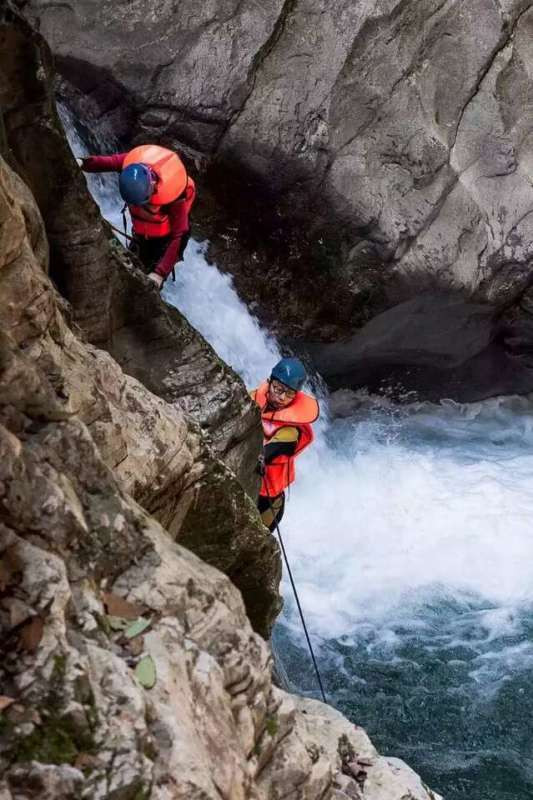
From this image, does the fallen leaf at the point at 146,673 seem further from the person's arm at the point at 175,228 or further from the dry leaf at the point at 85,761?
the person's arm at the point at 175,228

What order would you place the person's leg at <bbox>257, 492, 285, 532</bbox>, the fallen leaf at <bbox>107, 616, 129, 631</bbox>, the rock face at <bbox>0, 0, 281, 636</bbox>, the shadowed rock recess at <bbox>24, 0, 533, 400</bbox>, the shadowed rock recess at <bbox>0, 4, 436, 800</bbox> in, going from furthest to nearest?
the shadowed rock recess at <bbox>24, 0, 533, 400</bbox>, the person's leg at <bbox>257, 492, 285, 532</bbox>, the rock face at <bbox>0, 0, 281, 636</bbox>, the fallen leaf at <bbox>107, 616, 129, 631</bbox>, the shadowed rock recess at <bbox>0, 4, 436, 800</bbox>

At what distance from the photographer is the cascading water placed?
274 inches

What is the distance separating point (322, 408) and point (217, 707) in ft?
27.4

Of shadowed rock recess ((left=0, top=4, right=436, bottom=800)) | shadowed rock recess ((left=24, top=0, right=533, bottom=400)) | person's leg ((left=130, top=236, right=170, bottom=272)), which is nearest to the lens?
shadowed rock recess ((left=0, top=4, right=436, bottom=800))

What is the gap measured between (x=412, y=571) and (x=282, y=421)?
3240 mm

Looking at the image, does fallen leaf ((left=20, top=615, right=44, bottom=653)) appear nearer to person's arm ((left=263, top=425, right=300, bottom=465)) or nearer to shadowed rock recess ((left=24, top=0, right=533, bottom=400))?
person's arm ((left=263, top=425, right=300, bottom=465))

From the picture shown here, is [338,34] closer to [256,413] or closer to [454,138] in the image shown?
[454,138]

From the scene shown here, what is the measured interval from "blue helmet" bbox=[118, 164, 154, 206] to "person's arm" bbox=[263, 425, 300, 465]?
6.64 feet

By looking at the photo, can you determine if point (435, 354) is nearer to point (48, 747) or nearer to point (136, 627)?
point (136, 627)

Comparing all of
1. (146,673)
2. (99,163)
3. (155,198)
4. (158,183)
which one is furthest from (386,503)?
(146,673)

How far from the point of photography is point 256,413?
603 cm

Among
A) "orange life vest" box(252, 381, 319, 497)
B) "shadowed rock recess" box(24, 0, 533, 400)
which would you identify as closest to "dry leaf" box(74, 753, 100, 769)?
"orange life vest" box(252, 381, 319, 497)

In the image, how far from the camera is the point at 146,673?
2.53 m

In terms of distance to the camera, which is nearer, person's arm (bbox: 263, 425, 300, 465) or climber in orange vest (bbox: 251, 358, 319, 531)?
climber in orange vest (bbox: 251, 358, 319, 531)
